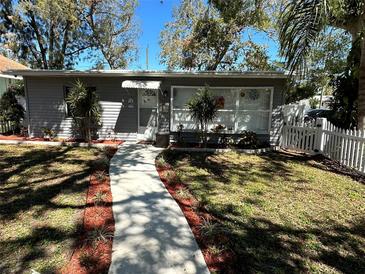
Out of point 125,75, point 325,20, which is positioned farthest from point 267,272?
point 125,75

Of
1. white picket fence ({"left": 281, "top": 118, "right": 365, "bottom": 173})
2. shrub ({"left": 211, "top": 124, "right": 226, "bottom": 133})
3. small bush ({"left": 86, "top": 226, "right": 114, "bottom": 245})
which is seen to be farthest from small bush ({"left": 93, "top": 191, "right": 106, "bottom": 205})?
white picket fence ({"left": 281, "top": 118, "right": 365, "bottom": 173})

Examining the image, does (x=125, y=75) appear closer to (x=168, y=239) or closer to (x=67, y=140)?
(x=67, y=140)

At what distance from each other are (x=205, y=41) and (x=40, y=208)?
598 inches

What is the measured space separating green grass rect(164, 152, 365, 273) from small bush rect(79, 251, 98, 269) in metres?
1.46

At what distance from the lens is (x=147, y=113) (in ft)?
33.6

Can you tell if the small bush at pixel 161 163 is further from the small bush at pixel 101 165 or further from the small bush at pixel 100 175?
the small bush at pixel 100 175

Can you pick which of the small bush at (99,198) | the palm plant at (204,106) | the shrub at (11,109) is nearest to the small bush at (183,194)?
the small bush at (99,198)

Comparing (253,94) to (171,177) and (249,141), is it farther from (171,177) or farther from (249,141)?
(171,177)

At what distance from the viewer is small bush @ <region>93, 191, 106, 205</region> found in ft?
14.5

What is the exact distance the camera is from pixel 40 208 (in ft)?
14.1

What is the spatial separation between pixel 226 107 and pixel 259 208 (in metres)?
6.02

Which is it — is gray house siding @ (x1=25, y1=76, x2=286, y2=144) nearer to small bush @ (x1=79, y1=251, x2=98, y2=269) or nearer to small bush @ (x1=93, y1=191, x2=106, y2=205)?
small bush @ (x1=93, y1=191, x2=106, y2=205)

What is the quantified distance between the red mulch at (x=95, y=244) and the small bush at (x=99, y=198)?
0.15 feet

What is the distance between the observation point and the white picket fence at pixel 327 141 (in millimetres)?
6699
